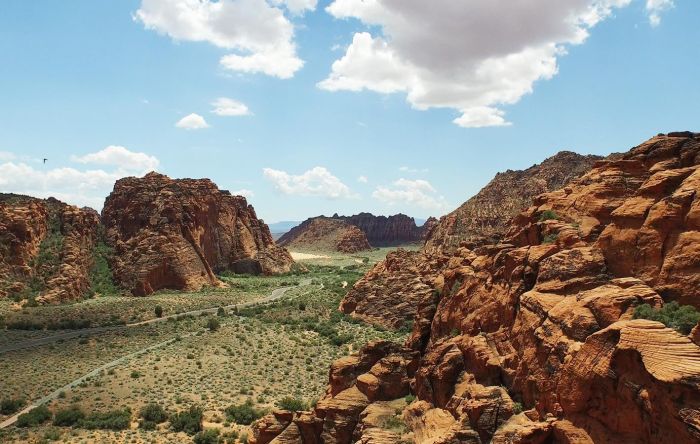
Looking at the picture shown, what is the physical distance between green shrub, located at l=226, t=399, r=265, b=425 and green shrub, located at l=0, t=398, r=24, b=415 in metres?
15.3

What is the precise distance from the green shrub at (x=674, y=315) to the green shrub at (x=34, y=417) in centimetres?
3791

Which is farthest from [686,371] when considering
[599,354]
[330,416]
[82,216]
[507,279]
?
[82,216]

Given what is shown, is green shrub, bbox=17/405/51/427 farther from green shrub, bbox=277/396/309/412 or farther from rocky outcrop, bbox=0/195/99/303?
rocky outcrop, bbox=0/195/99/303

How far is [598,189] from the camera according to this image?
2180 centimetres

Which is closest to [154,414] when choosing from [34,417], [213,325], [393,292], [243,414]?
[243,414]

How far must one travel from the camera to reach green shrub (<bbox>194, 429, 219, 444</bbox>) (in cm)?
3409

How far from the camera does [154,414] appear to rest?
3781 cm

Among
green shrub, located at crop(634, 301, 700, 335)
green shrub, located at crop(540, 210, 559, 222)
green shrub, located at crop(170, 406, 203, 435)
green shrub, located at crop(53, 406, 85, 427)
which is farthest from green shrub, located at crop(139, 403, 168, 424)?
green shrub, located at crop(634, 301, 700, 335)

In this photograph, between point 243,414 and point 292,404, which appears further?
point 292,404

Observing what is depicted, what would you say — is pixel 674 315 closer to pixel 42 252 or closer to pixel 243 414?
pixel 243 414

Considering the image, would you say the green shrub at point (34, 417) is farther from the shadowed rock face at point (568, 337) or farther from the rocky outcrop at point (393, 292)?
the rocky outcrop at point (393, 292)

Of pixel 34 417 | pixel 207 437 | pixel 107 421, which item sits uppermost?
pixel 34 417

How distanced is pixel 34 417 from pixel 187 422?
10.5 meters

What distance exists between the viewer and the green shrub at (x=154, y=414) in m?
37.6
